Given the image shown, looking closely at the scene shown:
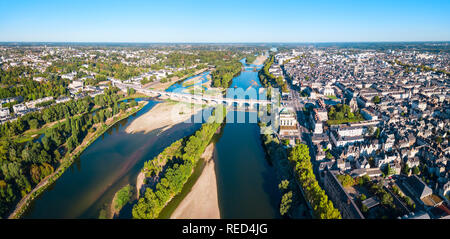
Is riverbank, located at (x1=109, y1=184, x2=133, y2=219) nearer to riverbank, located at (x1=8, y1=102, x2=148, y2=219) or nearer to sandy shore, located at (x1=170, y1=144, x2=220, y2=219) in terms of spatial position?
sandy shore, located at (x1=170, y1=144, x2=220, y2=219)

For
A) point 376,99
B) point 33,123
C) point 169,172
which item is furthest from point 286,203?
point 33,123

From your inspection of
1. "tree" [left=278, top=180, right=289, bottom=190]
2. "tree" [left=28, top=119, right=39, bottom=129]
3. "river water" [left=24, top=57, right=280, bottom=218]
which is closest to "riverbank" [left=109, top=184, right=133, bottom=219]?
"river water" [left=24, top=57, right=280, bottom=218]

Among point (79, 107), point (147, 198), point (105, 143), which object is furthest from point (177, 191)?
point (79, 107)

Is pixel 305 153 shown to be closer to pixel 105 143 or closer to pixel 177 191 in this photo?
pixel 177 191

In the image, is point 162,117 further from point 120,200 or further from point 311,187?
point 311,187

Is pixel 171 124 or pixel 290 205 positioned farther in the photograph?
pixel 171 124

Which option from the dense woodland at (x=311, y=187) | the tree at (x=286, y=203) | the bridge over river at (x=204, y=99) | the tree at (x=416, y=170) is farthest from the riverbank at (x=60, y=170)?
the tree at (x=416, y=170)
